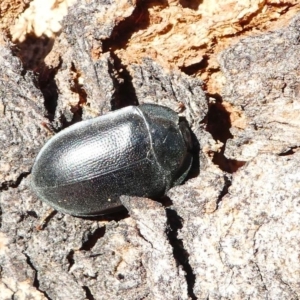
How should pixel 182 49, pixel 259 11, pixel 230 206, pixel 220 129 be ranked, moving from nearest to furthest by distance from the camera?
pixel 230 206 → pixel 259 11 → pixel 182 49 → pixel 220 129

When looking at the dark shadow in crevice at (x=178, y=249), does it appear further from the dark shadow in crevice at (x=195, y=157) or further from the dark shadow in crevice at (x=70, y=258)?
the dark shadow in crevice at (x=70, y=258)

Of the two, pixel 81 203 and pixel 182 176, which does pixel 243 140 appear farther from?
pixel 81 203

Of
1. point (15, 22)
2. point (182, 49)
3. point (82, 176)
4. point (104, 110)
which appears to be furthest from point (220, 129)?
point (15, 22)

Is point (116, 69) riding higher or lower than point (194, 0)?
lower

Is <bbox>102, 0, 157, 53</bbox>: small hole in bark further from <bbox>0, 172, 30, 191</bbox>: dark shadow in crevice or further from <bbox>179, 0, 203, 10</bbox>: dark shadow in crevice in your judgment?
<bbox>0, 172, 30, 191</bbox>: dark shadow in crevice

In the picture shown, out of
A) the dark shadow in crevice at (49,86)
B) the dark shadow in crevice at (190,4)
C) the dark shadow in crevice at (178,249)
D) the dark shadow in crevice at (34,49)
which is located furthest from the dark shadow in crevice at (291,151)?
the dark shadow in crevice at (34,49)

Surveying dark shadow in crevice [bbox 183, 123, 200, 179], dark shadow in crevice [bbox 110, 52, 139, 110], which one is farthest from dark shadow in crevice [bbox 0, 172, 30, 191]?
dark shadow in crevice [bbox 183, 123, 200, 179]
